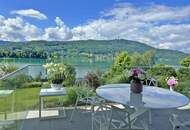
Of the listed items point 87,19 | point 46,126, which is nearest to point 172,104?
point 46,126

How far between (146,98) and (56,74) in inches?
112

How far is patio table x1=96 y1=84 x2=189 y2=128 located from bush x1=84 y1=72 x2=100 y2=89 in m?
2.88

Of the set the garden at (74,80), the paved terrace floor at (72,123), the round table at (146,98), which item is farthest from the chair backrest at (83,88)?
the round table at (146,98)

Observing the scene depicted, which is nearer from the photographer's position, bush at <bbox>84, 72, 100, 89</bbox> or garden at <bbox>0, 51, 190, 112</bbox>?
garden at <bbox>0, 51, 190, 112</bbox>

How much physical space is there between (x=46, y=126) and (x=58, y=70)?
169 cm

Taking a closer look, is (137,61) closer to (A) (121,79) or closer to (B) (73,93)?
(A) (121,79)

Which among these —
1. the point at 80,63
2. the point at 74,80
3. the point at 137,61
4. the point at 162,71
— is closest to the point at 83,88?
the point at 74,80

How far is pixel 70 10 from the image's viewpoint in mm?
18797

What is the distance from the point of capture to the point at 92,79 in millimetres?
6871

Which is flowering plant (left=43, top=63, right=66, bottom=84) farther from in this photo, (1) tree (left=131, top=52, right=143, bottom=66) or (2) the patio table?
(1) tree (left=131, top=52, right=143, bottom=66)

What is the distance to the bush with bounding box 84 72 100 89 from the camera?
22.3ft

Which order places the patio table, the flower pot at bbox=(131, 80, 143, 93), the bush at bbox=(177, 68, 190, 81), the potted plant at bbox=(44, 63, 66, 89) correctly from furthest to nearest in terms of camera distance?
the bush at bbox=(177, 68, 190, 81)
the potted plant at bbox=(44, 63, 66, 89)
the flower pot at bbox=(131, 80, 143, 93)
the patio table

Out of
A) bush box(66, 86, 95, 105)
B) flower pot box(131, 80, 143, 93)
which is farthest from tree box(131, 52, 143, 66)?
flower pot box(131, 80, 143, 93)

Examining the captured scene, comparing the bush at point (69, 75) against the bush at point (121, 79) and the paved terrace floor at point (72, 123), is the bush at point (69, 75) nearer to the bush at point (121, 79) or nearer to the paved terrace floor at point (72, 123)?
the bush at point (121, 79)
